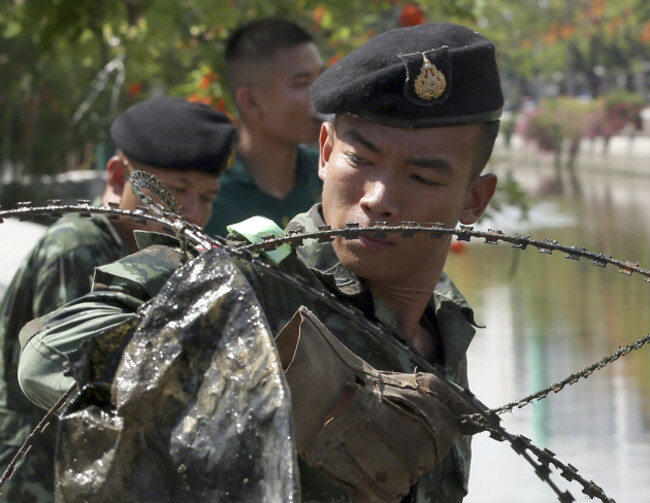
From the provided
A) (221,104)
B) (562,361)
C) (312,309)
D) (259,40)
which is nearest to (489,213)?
(221,104)

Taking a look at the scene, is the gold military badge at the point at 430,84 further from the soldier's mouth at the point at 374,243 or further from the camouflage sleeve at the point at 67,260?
the camouflage sleeve at the point at 67,260

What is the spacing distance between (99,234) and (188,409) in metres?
2.37

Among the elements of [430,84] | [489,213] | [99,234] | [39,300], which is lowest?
[489,213]

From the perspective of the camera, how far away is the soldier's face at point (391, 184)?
212 centimetres

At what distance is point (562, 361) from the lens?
8.91m

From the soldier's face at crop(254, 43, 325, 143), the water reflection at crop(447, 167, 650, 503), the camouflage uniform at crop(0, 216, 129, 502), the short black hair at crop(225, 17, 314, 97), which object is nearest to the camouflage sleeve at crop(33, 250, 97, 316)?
the camouflage uniform at crop(0, 216, 129, 502)

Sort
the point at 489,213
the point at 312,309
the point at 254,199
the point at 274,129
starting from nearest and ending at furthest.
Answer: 1. the point at 312,309
2. the point at 254,199
3. the point at 274,129
4. the point at 489,213

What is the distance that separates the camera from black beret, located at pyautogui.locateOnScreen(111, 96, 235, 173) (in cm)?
407

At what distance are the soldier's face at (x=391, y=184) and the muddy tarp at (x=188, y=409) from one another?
2.63ft

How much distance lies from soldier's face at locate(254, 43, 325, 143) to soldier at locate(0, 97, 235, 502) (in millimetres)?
1157

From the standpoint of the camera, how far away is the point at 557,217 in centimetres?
1939

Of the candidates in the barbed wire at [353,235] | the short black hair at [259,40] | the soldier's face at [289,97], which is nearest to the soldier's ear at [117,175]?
the soldier's face at [289,97]

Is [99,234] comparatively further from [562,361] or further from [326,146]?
[562,361]

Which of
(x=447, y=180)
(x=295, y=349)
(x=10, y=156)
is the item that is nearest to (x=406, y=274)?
(x=447, y=180)
